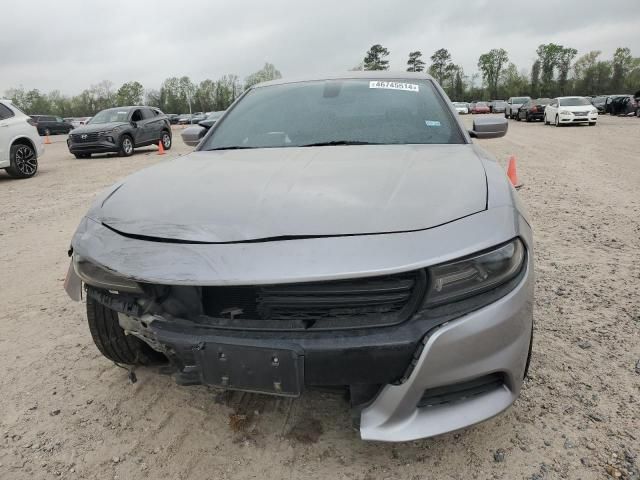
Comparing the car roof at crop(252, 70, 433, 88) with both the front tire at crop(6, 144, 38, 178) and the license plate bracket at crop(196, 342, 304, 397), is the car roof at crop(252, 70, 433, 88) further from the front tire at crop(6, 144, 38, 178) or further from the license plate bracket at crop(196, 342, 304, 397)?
the front tire at crop(6, 144, 38, 178)

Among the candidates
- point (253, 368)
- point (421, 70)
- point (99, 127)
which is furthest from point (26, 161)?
point (421, 70)

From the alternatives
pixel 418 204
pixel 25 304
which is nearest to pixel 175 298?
pixel 418 204

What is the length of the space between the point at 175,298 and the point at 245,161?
2.96ft

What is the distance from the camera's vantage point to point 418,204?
5.22 feet

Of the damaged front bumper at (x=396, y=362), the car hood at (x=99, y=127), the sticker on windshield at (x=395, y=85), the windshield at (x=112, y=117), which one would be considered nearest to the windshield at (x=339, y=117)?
the sticker on windshield at (x=395, y=85)

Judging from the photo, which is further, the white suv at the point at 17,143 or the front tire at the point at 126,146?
the front tire at the point at 126,146

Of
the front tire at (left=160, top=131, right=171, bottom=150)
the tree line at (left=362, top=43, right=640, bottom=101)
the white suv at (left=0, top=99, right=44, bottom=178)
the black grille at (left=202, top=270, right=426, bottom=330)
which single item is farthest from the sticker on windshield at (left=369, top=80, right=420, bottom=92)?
the tree line at (left=362, top=43, right=640, bottom=101)

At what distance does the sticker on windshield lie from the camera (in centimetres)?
297

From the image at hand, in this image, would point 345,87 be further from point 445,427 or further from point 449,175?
point 445,427

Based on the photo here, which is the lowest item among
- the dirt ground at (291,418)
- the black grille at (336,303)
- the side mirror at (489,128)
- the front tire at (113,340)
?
the dirt ground at (291,418)

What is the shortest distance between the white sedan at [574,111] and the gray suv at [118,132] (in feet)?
54.7

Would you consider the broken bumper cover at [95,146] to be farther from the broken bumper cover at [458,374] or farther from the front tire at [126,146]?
the broken bumper cover at [458,374]

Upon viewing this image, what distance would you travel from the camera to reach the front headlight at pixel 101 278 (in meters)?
1.61

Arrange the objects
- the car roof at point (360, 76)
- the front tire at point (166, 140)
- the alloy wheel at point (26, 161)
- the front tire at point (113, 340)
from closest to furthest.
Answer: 1. the front tire at point (113, 340)
2. the car roof at point (360, 76)
3. the alloy wheel at point (26, 161)
4. the front tire at point (166, 140)
